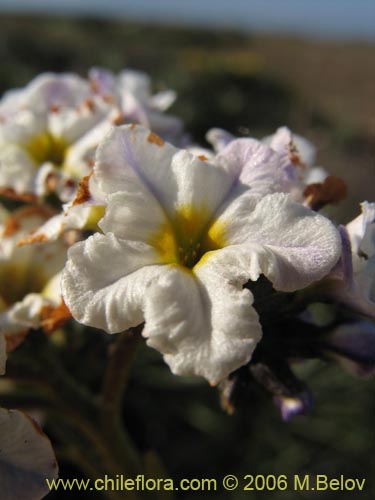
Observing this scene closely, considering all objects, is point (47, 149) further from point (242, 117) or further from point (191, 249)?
point (242, 117)

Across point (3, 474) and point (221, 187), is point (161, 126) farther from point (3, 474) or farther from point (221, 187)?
point (3, 474)

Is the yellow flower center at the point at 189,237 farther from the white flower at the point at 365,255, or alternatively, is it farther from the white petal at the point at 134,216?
the white flower at the point at 365,255

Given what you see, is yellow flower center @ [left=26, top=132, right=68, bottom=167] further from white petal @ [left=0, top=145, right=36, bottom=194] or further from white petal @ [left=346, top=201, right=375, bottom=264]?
white petal @ [left=346, top=201, right=375, bottom=264]

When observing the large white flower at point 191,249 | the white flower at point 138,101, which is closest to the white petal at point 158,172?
the large white flower at point 191,249

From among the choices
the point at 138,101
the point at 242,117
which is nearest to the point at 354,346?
the point at 138,101

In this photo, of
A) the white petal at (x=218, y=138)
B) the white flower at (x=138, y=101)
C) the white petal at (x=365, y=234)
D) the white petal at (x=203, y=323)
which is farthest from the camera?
the white flower at (x=138, y=101)

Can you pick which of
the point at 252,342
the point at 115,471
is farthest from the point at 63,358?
the point at 252,342

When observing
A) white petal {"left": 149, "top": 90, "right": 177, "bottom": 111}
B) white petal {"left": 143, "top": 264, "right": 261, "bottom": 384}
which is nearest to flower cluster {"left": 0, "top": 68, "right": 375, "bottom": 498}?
white petal {"left": 143, "top": 264, "right": 261, "bottom": 384}
